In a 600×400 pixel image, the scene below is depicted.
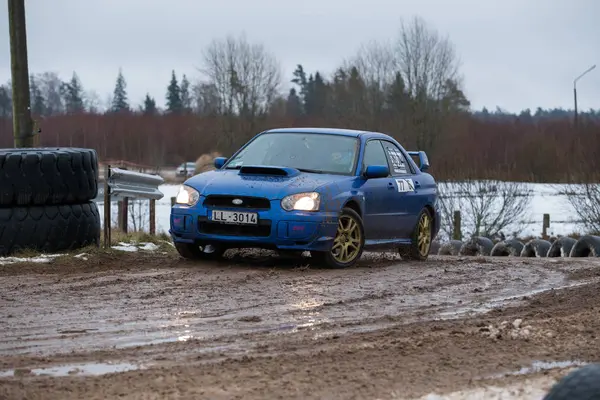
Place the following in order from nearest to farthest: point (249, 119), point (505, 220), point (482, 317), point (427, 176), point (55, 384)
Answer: point (55, 384)
point (482, 317)
point (427, 176)
point (505, 220)
point (249, 119)

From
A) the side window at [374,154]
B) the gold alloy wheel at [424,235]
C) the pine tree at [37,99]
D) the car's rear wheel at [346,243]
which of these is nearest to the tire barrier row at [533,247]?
the gold alloy wheel at [424,235]

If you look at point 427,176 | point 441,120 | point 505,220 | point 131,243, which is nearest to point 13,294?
point 131,243

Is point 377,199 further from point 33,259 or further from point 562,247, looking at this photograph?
point 562,247

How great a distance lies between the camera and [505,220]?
3859 centimetres

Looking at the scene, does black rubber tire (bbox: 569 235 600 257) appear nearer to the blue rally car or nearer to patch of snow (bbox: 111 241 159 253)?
the blue rally car

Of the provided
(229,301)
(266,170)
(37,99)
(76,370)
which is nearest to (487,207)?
(266,170)

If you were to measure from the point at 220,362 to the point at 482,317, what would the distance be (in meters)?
2.49

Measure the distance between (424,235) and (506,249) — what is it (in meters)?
10.8

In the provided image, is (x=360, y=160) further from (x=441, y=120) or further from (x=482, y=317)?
(x=441, y=120)

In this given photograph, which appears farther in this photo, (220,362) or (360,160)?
(360,160)

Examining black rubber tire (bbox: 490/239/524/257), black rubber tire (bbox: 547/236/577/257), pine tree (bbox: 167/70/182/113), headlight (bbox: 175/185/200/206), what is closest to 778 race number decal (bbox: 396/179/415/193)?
headlight (bbox: 175/185/200/206)

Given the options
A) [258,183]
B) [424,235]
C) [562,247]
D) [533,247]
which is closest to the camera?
[258,183]

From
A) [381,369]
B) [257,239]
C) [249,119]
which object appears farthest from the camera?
[249,119]

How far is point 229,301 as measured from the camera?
765 centimetres
